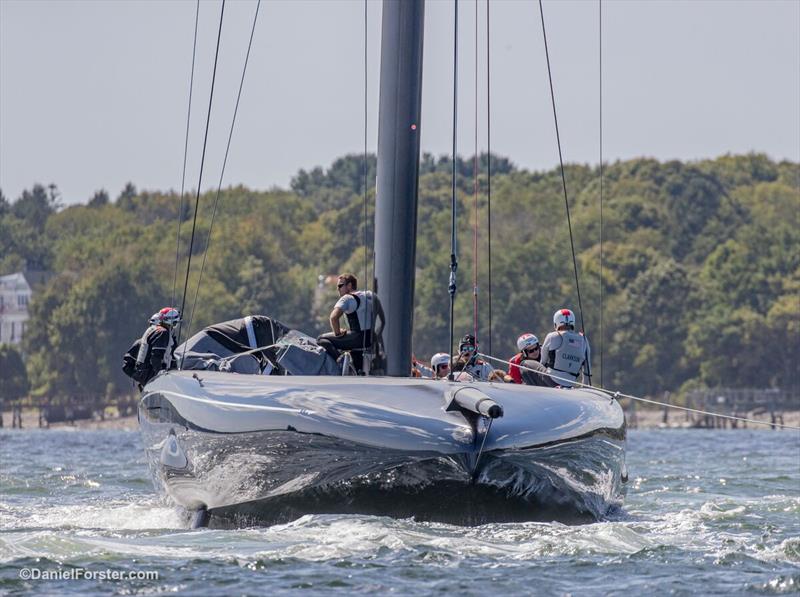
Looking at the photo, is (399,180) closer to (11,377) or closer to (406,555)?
(406,555)

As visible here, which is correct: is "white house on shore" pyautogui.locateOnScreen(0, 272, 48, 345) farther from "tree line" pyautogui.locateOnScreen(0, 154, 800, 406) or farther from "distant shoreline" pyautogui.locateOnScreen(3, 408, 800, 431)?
"distant shoreline" pyautogui.locateOnScreen(3, 408, 800, 431)

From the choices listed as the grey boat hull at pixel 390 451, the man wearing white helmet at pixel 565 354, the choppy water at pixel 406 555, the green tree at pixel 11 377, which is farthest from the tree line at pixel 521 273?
the grey boat hull at pixel 390 451

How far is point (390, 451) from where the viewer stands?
1229 cm

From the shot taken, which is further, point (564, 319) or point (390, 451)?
point (564, 319)

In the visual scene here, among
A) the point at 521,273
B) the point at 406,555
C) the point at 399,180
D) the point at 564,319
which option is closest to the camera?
the point at 406,555

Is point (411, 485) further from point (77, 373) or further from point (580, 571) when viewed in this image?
point (77, 373)

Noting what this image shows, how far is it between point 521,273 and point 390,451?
276ft

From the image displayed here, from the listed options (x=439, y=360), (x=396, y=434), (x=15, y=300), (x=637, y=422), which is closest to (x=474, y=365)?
(x=439, y=360)

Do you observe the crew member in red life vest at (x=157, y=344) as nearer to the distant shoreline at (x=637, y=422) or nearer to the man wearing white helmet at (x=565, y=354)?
the man wearing white helmet at (x=565, y=354)

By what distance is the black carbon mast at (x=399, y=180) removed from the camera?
46.8ft

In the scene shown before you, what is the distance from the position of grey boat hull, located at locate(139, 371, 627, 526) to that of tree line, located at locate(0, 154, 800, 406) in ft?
211

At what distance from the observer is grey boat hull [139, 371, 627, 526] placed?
1230 cm

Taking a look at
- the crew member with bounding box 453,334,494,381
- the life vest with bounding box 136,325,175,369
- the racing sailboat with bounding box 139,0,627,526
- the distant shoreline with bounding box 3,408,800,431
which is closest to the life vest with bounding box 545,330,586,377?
the racing sailboat with bounding box 139,0,627,526

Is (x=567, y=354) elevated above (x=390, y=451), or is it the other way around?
(x=567, y=354)
